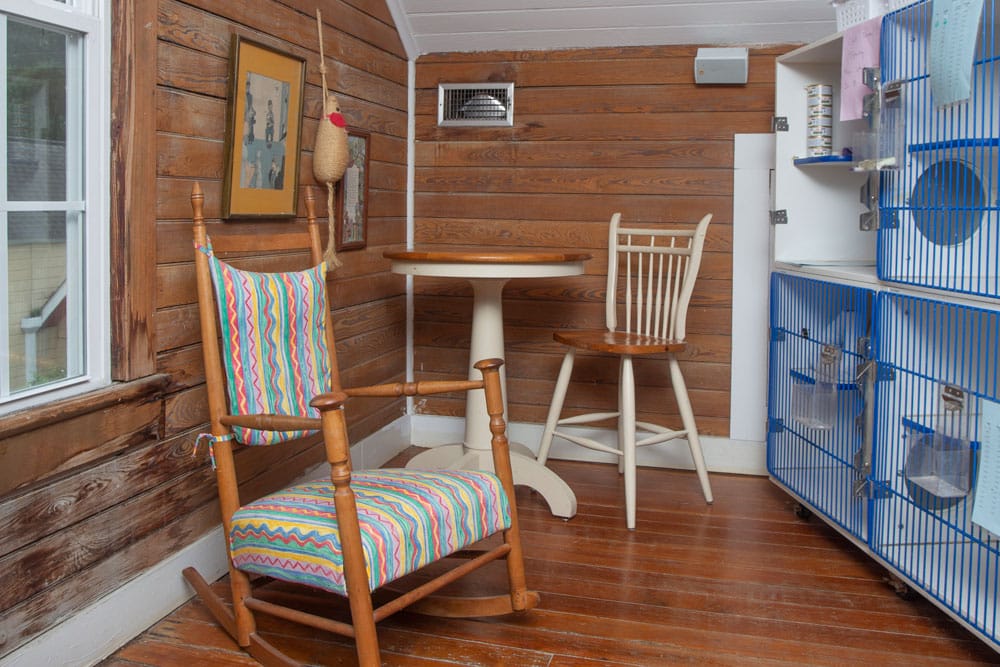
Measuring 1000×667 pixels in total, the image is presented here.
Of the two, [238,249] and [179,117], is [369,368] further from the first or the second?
[179,117]

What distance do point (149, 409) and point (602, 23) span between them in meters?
2.28

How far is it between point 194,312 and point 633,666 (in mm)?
1379

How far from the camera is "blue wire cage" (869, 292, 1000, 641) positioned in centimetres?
218

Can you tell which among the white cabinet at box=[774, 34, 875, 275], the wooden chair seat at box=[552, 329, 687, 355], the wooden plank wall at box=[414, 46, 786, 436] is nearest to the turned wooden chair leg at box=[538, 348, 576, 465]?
the wooden chair seat at box=[552, 329, 687, 355]

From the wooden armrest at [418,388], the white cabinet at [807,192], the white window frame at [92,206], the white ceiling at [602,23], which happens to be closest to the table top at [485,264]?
the wooden armrest at [418,388]

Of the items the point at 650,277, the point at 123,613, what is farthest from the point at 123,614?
the point at 650,277

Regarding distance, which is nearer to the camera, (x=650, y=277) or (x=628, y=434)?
(x=628, y=434)

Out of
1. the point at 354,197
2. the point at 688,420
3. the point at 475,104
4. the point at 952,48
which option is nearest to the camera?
the point at 952,48

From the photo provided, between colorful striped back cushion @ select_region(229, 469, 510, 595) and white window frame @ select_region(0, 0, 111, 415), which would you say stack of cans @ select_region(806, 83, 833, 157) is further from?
white window frame @ select_region(0, 0, 111, 415)

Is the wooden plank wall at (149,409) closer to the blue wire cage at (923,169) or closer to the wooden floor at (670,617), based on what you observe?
the wooden floor at (670,617)

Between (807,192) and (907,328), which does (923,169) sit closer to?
(907,328)

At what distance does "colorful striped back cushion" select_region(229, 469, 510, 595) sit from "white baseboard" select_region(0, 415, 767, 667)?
1.08ft

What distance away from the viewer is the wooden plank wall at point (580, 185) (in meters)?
3.73

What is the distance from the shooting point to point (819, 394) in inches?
112
